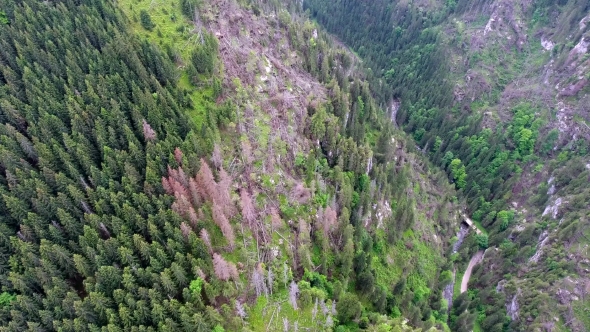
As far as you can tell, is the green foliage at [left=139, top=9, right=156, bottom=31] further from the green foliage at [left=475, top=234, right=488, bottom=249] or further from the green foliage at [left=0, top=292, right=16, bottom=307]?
the green foliage at [left=475, top=234, right=488, bottom=249]

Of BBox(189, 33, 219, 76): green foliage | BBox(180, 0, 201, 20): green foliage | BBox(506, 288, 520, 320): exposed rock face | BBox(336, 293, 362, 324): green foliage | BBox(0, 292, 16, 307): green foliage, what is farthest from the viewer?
BBox(506, 288, 520, 320): exposed rock face

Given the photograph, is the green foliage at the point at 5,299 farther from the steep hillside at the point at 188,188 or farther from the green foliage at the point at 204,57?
the green foliage at the point at 204,57

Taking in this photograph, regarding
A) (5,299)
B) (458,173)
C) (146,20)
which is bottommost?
(458,173)

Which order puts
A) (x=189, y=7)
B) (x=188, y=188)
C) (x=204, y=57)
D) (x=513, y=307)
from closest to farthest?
(x=188, y=188) < (x=204, y=57) < (x=189, y=7) < (x=513, y=307)

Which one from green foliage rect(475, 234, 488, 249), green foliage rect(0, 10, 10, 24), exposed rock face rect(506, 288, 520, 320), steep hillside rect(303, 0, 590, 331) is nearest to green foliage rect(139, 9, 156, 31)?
green foliage rect(0, 10, 10, 24)

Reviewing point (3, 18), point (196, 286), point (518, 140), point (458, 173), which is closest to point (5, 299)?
point (196, 286)

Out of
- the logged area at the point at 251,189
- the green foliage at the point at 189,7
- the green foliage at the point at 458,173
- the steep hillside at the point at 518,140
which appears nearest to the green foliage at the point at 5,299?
the logged area at the point at 251,189

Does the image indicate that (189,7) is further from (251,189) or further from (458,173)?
(458,173)
